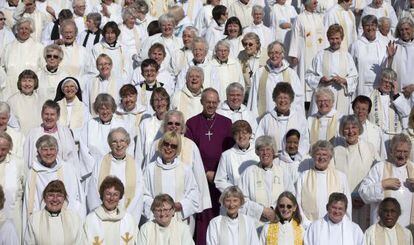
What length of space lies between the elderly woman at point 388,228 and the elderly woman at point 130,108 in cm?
353

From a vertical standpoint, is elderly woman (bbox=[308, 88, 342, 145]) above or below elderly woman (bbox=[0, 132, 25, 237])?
above

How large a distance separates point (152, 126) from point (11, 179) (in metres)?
1.98

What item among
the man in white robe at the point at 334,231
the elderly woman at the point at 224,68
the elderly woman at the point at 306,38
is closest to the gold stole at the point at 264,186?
the man in white robe at the point at 334,231

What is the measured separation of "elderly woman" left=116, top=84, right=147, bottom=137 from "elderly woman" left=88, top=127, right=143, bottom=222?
1.33 m

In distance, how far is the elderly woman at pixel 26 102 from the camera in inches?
657

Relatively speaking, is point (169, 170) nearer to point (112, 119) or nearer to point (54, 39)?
point (112, 119)

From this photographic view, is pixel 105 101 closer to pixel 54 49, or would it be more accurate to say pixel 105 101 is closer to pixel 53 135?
pixel 53 135

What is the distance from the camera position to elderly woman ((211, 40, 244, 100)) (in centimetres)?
1747

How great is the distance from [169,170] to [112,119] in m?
1.44

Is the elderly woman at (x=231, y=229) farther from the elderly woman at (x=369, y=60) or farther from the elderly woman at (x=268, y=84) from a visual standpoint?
the elderly woman at (x=369, y=60)

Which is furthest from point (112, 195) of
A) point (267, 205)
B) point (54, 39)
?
point (54, 39)

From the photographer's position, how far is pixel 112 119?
1587 centimetres

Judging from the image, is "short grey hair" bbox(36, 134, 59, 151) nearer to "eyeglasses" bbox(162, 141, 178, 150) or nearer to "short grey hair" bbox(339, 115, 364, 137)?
"eyeglasses" bbox(162, 141, 178, 150)

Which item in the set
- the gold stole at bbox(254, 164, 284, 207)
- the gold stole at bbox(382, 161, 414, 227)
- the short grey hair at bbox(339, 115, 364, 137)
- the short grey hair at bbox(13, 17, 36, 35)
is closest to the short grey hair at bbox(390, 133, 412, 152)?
the gold stole at bbox(382, 161, 414, 227)
